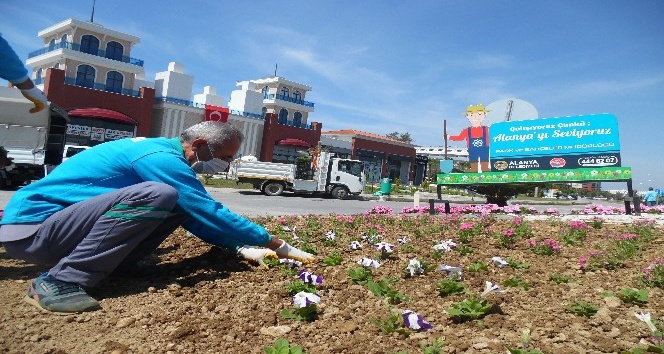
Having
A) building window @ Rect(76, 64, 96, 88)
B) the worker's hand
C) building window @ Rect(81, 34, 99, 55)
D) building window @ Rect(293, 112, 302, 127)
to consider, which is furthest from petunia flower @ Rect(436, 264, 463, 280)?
building window @ Rect(293, 112, 302, 127)

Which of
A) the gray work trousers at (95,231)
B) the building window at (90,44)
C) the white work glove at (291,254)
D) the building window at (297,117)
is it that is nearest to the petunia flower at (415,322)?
the white work glove at (291,254)

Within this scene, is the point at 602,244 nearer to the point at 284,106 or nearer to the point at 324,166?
the point at 324,166

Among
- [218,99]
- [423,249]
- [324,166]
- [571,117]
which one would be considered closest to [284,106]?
[218,99]

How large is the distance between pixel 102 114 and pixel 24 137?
17.6m

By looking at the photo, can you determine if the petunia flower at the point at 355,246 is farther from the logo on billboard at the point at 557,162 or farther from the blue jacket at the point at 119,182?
the logo on billboard at the point at 557,162

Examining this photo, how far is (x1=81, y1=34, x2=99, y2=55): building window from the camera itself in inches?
1240

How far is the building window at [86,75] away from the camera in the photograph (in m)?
31.0

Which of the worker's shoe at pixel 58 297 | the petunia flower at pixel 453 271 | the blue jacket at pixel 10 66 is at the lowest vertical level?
the worker's shoe at pixel 58 297

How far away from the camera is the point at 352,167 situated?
21562 millimetres

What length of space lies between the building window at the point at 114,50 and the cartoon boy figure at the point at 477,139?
3115 centimetres

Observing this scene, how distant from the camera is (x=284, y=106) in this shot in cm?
4378

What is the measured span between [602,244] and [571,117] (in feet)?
16.9

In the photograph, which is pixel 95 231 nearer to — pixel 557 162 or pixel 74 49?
pixel 557 162

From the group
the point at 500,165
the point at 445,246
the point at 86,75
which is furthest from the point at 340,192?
the point at 86,75
